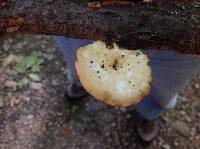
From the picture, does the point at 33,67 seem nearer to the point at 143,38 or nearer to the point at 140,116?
the point at 140,116

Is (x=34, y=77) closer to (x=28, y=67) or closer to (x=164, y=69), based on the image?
(x=28, y=67)

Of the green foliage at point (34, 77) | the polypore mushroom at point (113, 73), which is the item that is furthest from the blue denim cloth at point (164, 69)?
the green foliage at point (34, 77)

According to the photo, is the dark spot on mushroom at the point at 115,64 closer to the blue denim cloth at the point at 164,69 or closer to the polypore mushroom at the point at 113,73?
the polypore mushroom at the point at 113,73

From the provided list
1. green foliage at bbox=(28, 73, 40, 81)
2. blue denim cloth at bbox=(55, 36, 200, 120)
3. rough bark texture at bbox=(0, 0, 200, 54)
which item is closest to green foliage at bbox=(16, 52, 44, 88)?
green foliage at bbox=(28, 73, 40, 81)

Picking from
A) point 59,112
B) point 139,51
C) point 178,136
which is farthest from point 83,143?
point 139,51

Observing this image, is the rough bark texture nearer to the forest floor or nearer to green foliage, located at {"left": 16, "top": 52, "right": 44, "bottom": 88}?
A: the forest floor

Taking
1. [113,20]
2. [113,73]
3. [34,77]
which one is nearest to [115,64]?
[113,73]
